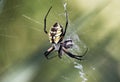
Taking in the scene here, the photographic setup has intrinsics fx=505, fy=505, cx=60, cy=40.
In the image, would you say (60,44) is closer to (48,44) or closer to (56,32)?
(48,44)

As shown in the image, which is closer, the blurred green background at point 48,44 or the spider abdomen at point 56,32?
the spider abdomen at point 56,32

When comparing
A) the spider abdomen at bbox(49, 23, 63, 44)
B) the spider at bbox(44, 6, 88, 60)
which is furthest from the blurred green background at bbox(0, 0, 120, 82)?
the spider abdomen at bbox(49, 23, 63, 44)

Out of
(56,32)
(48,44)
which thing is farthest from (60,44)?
(56,32)

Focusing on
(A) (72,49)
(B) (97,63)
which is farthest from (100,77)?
(A) (72,49)

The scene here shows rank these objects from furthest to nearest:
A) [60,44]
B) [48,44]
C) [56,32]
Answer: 1. [48,44]
2. [60,44]
3. [56,32]

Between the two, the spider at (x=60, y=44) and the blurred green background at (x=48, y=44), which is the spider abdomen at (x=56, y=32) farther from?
the blurred green background at (x=48, y=44)

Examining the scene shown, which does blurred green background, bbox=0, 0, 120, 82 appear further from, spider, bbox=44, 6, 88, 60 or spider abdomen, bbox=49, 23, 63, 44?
spider abdomen, bbox=49, 23, 63, 44

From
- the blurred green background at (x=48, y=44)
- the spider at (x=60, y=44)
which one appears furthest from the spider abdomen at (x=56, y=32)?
the blurred green background at (x=48, y=44)

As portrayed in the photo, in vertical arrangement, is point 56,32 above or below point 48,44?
above
